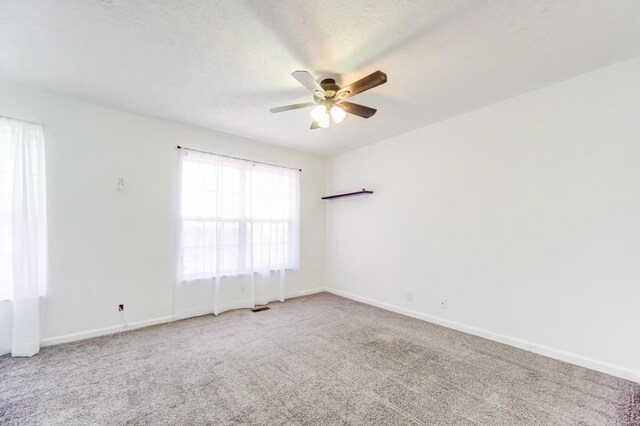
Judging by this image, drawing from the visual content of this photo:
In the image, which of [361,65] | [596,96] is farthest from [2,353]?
[596,96]

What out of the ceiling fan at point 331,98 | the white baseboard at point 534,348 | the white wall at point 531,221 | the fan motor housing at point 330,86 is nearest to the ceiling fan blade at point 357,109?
the ceiling fan at point 331,98

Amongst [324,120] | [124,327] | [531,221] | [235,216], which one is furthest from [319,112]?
[124,327]

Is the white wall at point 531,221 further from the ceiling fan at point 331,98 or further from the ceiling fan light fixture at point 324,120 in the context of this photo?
the ceiling fan light fixture at point 324,120

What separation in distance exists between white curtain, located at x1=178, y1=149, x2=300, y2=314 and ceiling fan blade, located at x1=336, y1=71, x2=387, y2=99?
2336 mm

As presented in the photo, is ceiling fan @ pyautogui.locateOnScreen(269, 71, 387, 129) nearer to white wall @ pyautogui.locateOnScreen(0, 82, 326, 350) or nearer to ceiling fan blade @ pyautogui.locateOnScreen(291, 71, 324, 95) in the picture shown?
ceiling fan blade @ pyautogui.locateOnScreen(291, 71, 324, 95)

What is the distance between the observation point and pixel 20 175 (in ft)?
8.64

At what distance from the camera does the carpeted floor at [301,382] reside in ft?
5.92

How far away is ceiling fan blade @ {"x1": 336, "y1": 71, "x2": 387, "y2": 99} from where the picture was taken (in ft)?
6.45

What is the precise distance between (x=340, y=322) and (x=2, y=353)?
135 inches

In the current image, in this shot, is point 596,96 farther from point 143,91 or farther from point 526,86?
point 143,91

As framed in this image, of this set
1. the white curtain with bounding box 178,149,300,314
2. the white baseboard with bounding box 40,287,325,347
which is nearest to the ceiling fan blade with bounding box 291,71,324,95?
the white curtain with bounding box 178,149,300,314

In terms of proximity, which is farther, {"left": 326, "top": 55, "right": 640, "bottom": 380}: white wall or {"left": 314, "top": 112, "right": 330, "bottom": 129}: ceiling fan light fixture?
{"left": 314, "top": 112, "right": 330, "bottom": 129}: ceiling fan light fixture

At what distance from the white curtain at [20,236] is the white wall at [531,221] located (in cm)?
411

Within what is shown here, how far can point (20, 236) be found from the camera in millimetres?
2609
